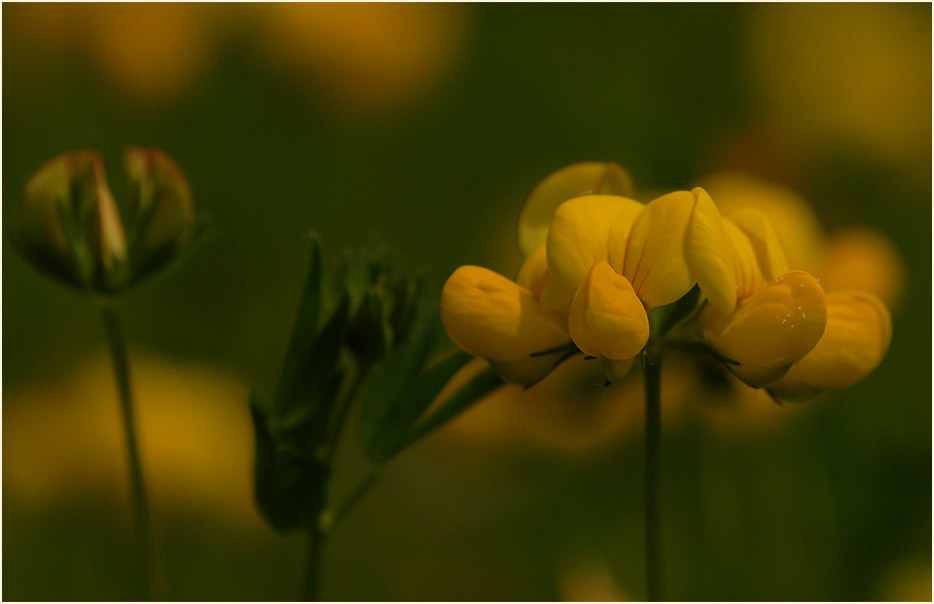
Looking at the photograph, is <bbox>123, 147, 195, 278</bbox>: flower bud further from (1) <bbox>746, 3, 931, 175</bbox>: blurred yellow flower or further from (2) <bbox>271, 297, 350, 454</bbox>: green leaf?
(1) <bbox>746, 3, 931, 175</bbox>: blurred yellow flower

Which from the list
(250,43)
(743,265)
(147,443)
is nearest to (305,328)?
(743,265)

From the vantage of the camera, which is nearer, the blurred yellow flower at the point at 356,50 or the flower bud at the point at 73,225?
the flower bud at the point at 73,225

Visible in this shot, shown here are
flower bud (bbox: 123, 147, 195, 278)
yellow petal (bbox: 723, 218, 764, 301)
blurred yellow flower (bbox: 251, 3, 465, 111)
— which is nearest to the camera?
yellow petal (bbox: 723, 218, 764, 301)

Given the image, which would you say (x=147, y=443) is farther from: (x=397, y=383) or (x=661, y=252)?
(x=661, y=252)

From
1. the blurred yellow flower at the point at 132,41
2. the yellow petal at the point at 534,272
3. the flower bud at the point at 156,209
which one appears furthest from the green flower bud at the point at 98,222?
the blurred yellow flower at the point at 132,41

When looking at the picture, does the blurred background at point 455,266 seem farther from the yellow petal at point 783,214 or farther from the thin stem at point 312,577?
the thin stem at point 312,577

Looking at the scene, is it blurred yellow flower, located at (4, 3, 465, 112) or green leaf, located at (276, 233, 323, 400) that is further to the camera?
blurred yellow flower, located at (4, 3, 465, 112)

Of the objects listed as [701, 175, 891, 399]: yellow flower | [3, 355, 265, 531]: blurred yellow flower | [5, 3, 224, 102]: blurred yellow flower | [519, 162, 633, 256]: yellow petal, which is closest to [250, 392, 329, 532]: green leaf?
[519, 162, 633, 256]: yellow petal
